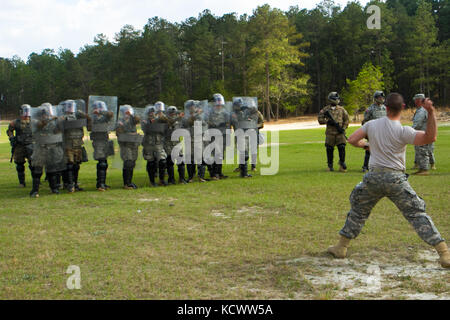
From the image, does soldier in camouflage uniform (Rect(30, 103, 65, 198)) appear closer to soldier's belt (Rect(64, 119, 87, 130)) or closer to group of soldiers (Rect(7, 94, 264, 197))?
group of soldiers (Rect(7, 94, 264, 197))

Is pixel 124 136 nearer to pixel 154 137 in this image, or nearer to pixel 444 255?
pixel 154 137

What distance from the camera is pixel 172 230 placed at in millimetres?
7488

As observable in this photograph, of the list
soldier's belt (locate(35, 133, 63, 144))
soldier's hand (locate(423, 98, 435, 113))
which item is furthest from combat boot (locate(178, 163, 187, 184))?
soldier's hand (locate(423, 98, 435, 113))

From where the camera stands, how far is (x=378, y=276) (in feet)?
16.7

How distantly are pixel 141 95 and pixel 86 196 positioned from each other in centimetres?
5960

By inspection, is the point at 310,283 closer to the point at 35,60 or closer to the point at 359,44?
the point at 359,44

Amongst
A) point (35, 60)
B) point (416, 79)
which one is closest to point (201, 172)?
point (416, 79)

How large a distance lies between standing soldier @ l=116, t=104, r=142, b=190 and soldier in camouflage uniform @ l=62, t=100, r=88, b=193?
920 mm

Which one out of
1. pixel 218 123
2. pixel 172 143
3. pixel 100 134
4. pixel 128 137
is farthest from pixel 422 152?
pixel 100 134

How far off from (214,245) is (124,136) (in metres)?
6.13

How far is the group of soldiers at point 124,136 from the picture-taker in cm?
1117

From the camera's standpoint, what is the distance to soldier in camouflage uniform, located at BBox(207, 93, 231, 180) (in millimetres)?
13312

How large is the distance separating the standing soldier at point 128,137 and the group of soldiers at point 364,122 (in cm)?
533

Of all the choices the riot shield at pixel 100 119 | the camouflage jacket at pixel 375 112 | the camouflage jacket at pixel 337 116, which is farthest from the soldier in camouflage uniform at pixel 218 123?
the camouflage jacket at pixel 375 112
